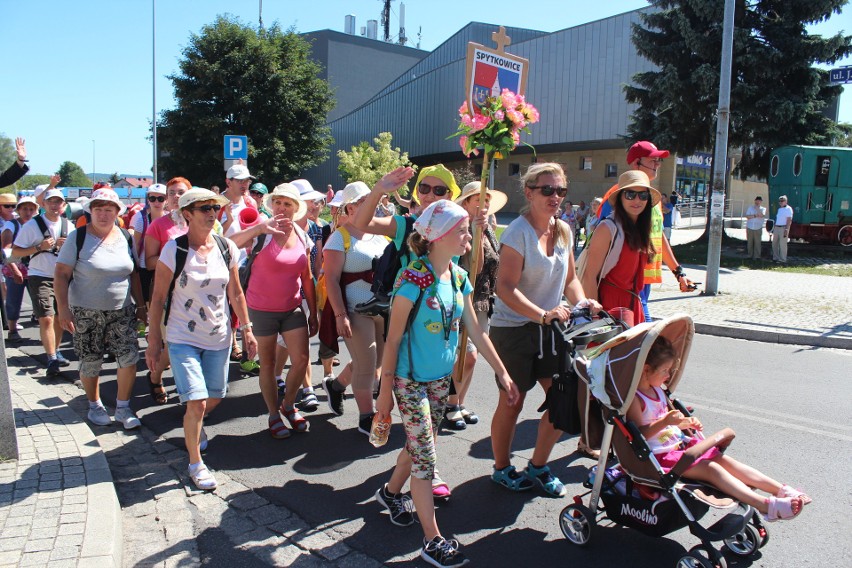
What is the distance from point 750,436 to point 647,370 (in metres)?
2.24

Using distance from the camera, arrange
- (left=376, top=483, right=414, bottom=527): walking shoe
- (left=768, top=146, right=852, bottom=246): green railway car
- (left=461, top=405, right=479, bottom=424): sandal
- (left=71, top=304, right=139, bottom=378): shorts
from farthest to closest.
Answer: (left=768, top=146, right=852, bottom=246): green railway car, (left=461, top=405, right=479, bottom=424): sandal, (left=71, top=304, right=139, bottom=378): shorts, (left=376, top=483, right=414, bottom=527): walking shoe

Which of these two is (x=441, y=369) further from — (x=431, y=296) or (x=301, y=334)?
(x=301, y=334)

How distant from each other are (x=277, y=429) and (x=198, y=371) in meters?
1.10

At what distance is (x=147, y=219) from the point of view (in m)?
7.83

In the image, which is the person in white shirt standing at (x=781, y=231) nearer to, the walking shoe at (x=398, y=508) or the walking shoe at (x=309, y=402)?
the walking shoe at (x=309, y=402)

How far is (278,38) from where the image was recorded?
37.9m

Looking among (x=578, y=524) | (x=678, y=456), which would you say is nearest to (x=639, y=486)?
(x=678, y=456)

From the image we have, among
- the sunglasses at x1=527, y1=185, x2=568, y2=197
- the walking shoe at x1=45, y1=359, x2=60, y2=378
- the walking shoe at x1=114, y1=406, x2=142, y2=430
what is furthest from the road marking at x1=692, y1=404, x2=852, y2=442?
the walking shoe at x1=45, y1=359, x2=60, y2=378

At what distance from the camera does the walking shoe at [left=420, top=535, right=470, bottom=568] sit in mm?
3250

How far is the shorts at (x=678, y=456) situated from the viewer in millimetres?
3156

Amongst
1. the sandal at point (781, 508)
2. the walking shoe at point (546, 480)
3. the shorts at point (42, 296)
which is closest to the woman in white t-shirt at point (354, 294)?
the walking shoe at point (546, 480)

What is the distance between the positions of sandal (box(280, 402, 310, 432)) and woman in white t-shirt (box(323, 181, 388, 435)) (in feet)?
1.60

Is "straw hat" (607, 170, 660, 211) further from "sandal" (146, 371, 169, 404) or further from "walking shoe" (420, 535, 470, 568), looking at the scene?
"sandal" (146, 371, 169, 404)

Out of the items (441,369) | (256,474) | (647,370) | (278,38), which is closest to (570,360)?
(647,370)
